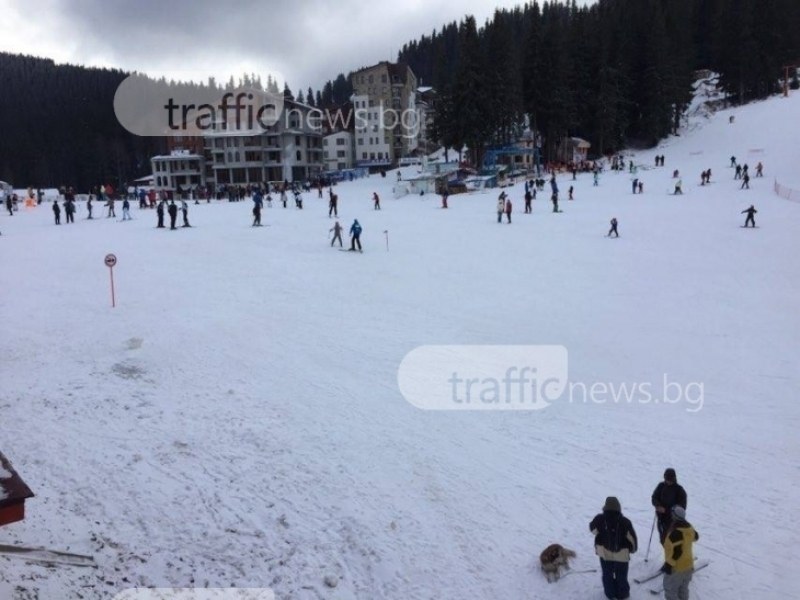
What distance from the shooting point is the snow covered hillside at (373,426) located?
6.72 meters

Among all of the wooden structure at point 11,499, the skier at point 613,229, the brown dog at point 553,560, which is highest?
the skier at point 613,229

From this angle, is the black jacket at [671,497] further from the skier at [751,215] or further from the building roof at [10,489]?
the skier at [751,215]

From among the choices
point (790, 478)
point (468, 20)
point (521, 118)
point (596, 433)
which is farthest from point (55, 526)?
point (521, 118)

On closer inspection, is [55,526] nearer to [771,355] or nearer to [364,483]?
[364,483]

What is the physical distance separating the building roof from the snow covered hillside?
148cm

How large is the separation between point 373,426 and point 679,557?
503 centimetres

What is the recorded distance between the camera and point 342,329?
14.6 m

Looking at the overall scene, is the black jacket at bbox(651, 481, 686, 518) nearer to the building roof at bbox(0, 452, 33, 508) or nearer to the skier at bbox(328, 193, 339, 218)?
the building roof at bbox(0, 452, 33, 508)

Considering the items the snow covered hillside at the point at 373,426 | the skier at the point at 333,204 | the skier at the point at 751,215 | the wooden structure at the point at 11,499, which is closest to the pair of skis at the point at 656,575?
the snow covered hillside at the point at 373,426

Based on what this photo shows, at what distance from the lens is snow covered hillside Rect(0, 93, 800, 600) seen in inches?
265

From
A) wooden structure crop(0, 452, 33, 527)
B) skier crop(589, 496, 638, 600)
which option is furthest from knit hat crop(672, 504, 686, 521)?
wooden structure crop(0, 452, 33, 527)

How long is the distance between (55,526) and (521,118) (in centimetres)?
6427

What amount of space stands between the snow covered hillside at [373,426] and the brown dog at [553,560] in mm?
110

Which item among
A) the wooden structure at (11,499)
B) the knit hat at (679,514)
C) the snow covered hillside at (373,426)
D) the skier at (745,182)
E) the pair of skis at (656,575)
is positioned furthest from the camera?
the skier at (745,182)
